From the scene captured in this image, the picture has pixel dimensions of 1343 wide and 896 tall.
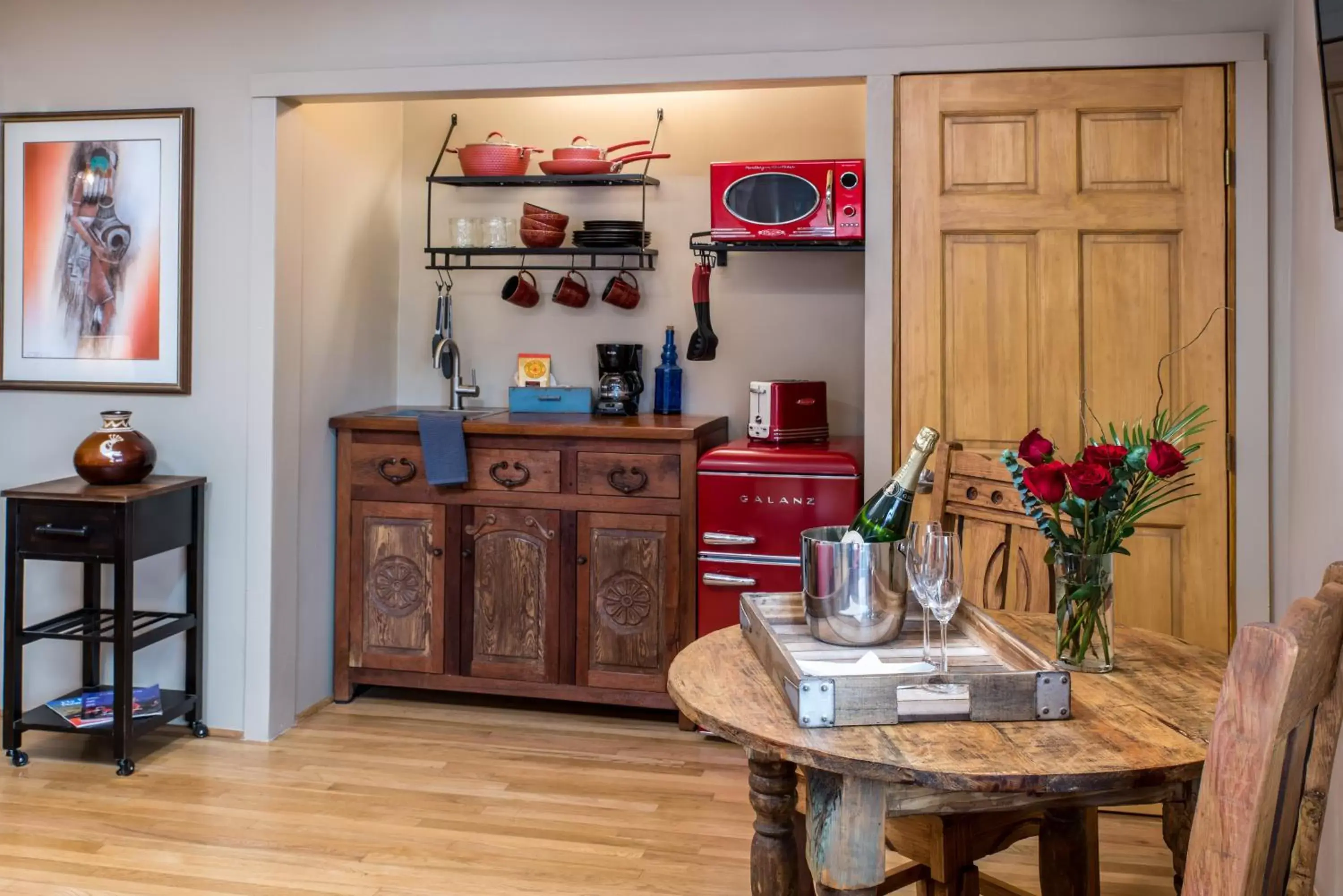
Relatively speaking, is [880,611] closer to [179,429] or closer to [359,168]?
[179,429]

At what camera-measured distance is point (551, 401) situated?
4.25 metres

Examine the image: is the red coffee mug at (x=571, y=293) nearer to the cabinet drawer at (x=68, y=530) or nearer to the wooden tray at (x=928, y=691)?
the cabinet drawer at (x=68, y=530)

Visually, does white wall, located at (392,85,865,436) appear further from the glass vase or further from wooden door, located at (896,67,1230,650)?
the glass vase

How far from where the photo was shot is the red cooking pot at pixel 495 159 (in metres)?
4.08

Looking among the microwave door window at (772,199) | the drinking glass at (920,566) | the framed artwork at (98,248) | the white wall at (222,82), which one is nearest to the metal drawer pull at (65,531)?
the white wall at (222,82)

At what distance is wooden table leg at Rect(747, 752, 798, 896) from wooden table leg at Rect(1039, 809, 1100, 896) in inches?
23.2

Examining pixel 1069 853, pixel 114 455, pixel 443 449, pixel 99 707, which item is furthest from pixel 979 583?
pixel 99 707

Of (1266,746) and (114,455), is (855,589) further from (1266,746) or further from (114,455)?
(114,455)

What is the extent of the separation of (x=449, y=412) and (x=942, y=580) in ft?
9.19

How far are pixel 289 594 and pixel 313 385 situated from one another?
69 cm

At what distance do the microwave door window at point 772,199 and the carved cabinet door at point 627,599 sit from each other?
100cm

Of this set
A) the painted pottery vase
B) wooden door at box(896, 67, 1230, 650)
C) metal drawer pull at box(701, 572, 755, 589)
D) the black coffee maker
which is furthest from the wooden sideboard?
wooden door at box(896, 67, 1230, 650)

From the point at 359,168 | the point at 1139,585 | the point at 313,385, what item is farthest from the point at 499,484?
the point at 1139,585

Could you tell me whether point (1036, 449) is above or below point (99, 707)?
above
